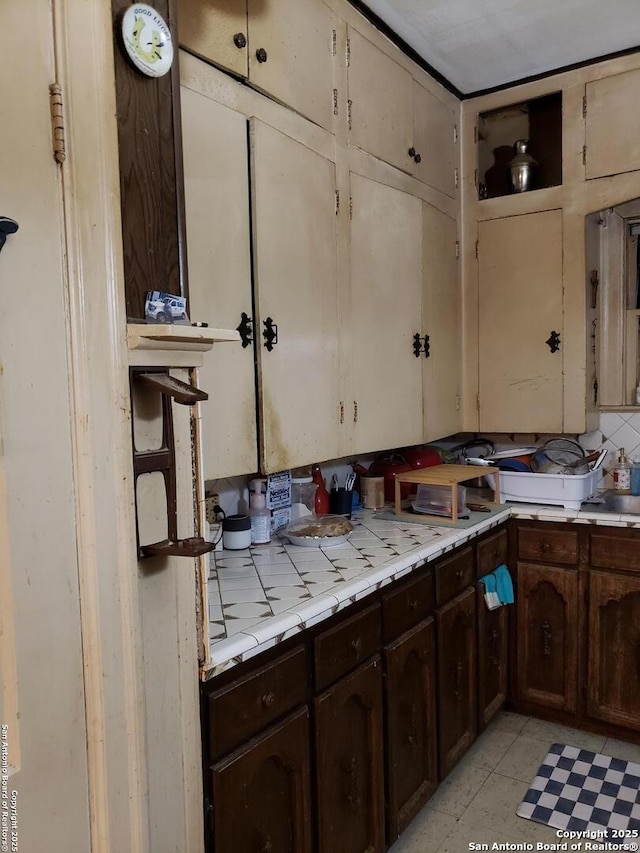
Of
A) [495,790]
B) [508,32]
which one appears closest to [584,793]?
[495,790]

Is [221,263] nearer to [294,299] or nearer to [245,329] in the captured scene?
[245,329]

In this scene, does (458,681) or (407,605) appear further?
(458,681)

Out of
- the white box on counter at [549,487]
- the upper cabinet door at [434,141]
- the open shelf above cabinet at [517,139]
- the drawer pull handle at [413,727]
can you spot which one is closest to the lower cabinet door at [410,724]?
the drawer pull handle at [413,727]

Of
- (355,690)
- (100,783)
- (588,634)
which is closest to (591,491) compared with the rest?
(588,634)

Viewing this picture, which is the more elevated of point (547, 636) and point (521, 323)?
point (521, 323)

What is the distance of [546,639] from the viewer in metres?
2.54

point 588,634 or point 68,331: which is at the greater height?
point 68,331

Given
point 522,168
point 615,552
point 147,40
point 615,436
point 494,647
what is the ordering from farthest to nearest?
1. point 615,436
2. point 522,168
3. point 494,647
4. point 615,552
5. point 147,40

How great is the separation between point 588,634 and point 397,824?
1105mm

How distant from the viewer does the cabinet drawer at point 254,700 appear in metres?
1.22

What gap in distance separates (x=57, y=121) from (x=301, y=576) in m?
1.20

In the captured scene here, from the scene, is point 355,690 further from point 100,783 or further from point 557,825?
point 557,825

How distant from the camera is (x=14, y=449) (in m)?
0.87

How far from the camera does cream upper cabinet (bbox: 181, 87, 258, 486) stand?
60.6 inches
